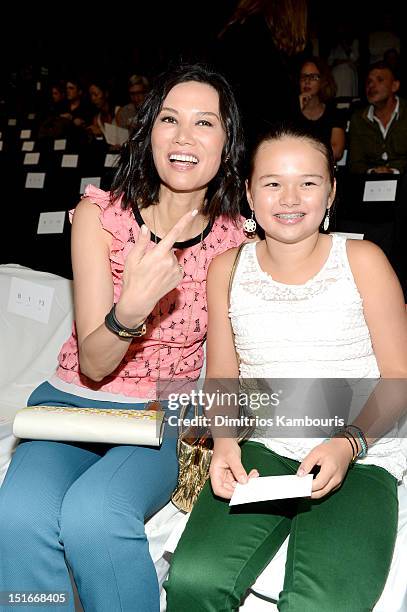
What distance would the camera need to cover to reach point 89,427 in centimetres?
142

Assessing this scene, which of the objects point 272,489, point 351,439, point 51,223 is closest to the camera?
point 272,489

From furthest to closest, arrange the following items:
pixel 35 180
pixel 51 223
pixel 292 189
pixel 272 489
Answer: pixel 35 180 → pixel 51 223 → pixel 292 189 → pixel 272 489

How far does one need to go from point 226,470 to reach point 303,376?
0.26 meters

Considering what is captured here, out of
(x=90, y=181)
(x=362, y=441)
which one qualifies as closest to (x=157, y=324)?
(x=362, y=441)

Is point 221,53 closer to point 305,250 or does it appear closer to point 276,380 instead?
point 305,250

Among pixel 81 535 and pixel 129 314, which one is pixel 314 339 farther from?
pixel 81 535

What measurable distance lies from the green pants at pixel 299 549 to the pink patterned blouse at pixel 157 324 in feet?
1.25

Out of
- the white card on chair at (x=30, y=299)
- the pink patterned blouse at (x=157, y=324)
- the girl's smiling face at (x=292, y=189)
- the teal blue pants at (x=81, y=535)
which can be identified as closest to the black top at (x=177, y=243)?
the pink patterned blouse at (x=157, y=324)

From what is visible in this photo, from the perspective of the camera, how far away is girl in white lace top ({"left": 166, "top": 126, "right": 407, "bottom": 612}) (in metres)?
1.26

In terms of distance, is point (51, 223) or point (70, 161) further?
point (70, 161)

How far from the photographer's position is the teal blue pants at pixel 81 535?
132cm

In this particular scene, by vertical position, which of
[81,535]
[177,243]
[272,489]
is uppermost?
[177,243]

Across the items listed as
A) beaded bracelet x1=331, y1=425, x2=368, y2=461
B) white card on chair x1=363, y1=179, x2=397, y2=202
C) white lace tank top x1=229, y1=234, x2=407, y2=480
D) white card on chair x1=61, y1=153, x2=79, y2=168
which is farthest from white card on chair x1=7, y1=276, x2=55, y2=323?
white card on chair x1=61, y1=153, x2=79, y2=168

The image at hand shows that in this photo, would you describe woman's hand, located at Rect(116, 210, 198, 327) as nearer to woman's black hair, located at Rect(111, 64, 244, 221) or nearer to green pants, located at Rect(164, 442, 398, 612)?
woman's black hair, located at Rect(111, 64, 244, 221)
